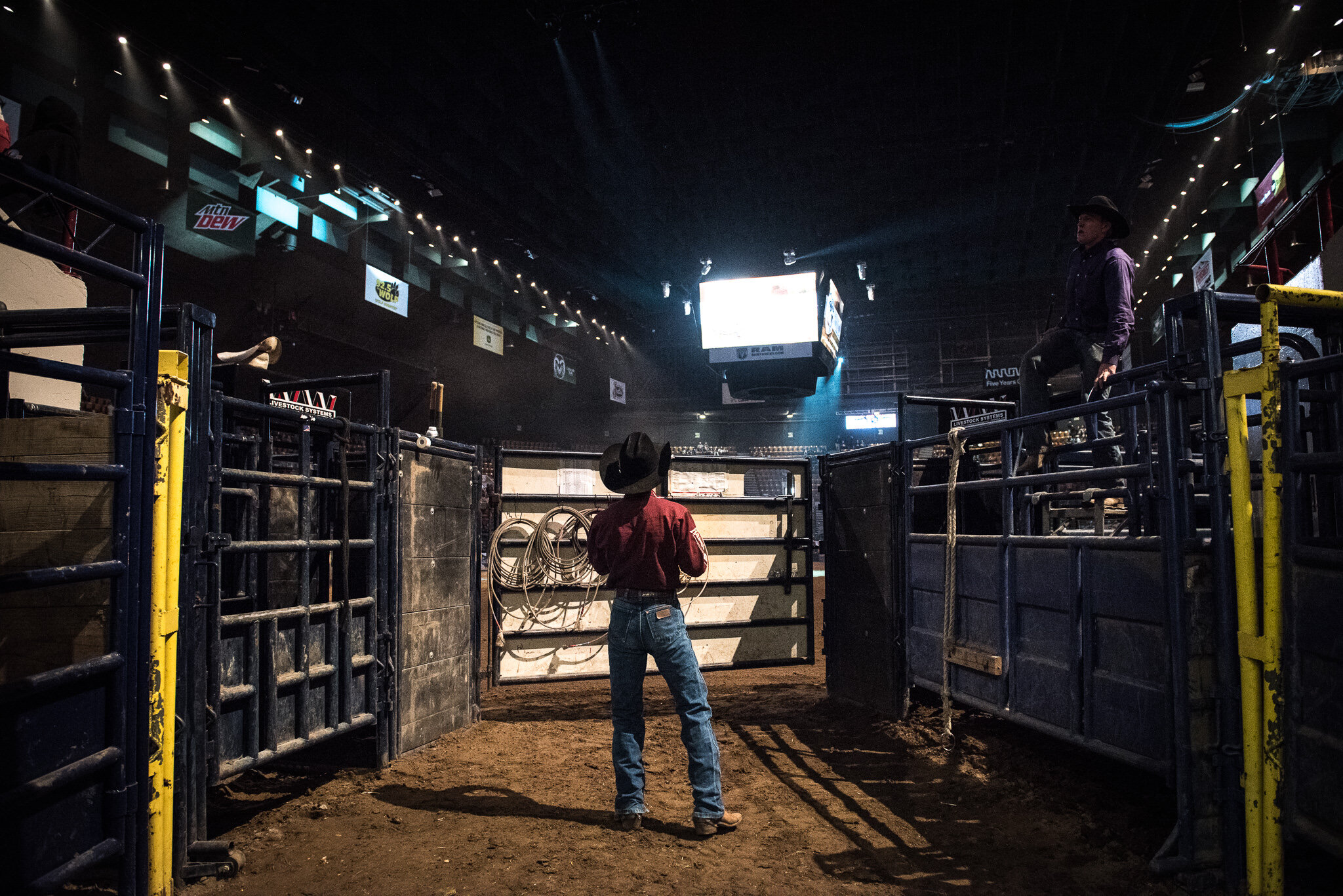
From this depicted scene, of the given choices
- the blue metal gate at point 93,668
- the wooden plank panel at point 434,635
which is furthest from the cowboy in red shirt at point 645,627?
the blue metal gate at point 93,668

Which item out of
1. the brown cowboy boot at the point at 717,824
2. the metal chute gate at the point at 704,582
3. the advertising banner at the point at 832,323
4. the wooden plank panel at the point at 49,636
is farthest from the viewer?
the advertising banner at the point at 832,323

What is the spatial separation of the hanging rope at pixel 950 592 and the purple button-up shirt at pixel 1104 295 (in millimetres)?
1082

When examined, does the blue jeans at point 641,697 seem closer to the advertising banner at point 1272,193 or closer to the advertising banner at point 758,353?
the advertising banner at point 758,353

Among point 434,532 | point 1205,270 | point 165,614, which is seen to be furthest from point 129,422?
point 1205,270

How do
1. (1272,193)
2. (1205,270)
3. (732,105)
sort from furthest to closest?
(1205,270) < (732,105) < (1272,193)

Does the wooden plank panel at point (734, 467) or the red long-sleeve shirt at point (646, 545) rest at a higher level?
the wooden plank panel at point (734, 467)

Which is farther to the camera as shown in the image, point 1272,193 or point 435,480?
point 1272,193

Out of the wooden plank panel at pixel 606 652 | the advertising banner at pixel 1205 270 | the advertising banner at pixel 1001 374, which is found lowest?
the wooden plank panel at pixel 606 652

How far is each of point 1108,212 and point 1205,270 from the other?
15.2m

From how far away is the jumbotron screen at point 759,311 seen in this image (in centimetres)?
1519

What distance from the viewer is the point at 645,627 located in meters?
3.84

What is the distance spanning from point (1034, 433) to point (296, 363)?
13.9 m

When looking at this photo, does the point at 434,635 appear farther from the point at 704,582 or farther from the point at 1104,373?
the point at 1104,373

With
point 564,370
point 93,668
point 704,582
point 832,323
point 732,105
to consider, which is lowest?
point 704,582
